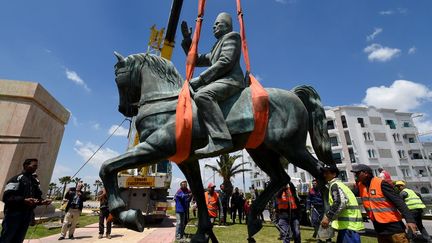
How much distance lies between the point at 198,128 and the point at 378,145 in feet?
169

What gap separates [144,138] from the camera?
2533mm

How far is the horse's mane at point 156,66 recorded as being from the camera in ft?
9.55

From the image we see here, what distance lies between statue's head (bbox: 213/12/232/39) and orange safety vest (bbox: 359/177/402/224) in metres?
3.39

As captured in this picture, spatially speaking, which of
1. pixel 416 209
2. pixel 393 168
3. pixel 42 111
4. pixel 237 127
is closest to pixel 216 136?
pixel 237 127

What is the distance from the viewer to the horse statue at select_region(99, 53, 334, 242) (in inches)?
91.8

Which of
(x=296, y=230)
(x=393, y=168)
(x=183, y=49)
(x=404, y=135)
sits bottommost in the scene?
(x=296, y=230)

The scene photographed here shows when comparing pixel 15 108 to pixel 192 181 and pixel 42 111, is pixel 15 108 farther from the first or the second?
pixel 192 181

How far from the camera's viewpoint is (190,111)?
2492 mm

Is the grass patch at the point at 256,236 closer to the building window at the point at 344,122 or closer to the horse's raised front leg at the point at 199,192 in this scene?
the horse's raised front leg at the point at 199,192

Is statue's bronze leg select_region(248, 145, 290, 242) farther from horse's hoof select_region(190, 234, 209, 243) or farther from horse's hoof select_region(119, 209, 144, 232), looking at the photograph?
horse's hoof select_region(119, 209, 144, 232)

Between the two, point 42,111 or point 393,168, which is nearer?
point 42,111

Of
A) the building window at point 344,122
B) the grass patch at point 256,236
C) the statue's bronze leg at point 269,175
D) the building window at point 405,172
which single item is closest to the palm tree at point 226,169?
the grass patch at point 256,236

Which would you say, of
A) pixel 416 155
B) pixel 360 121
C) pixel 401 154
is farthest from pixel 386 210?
pixel 416 155

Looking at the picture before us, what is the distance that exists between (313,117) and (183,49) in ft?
6.22
